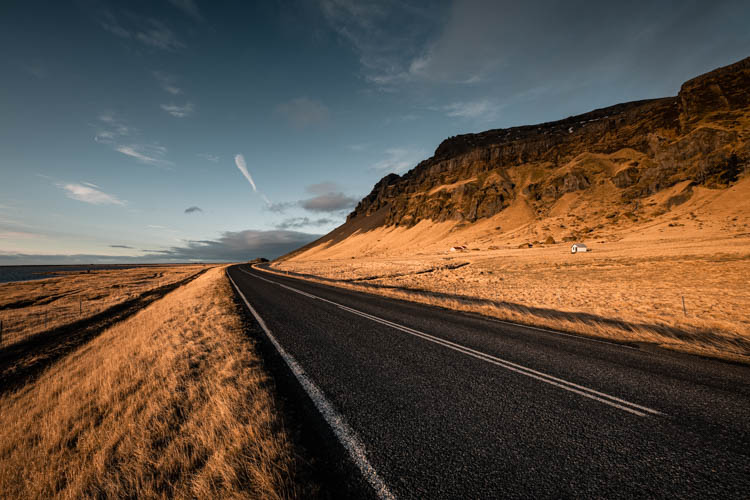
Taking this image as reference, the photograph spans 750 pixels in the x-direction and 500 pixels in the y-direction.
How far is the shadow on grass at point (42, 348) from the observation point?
281 inches

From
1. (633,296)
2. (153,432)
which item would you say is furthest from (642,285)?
(153,432)

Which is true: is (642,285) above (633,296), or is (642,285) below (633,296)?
above

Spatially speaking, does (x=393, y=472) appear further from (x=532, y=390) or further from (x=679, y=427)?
(x=679, y=427)

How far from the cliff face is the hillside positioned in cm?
24

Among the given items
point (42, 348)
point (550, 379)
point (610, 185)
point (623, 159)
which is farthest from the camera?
point (623, 159)

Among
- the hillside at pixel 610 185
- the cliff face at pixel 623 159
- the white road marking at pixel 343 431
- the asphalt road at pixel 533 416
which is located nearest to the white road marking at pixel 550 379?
the asphalt road at pixel 533 416

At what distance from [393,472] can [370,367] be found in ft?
8.31

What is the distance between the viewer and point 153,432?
126 inches

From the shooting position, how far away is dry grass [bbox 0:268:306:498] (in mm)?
2402

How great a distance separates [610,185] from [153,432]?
84986 millimetres

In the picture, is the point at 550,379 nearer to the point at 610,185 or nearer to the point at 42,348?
the point at 42,348

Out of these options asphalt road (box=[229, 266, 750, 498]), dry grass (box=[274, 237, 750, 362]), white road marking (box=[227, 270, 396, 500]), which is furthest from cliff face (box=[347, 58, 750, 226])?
white road marking (box=[227, 270, 396, 500])

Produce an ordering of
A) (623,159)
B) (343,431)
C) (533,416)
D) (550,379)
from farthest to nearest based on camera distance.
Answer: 1. (623,159)
2. (550,379)
3. (533,416)
4. (343,431)

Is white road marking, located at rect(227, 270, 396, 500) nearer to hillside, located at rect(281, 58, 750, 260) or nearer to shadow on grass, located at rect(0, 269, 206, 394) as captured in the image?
shadow on grass, located at rect(0, 269, 206, 394)
